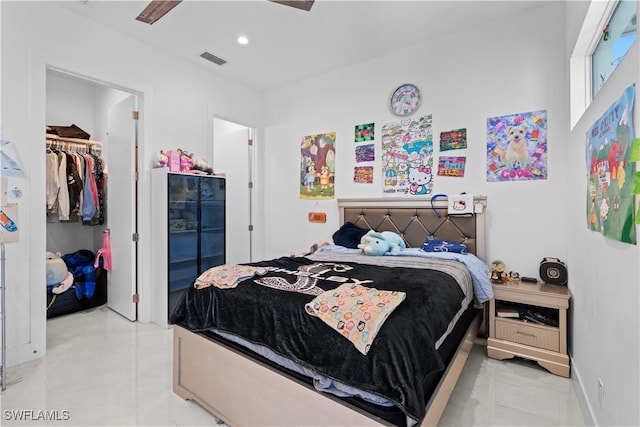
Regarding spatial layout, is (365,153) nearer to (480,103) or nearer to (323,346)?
(480,103)

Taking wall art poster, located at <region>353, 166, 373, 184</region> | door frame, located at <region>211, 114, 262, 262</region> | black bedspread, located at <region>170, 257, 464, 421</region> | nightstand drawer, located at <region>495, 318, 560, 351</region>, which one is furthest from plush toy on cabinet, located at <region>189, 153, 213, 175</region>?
nightstand drawer, located at <region>495, 318, 560, 351</region>

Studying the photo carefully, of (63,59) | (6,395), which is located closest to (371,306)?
(6,395)

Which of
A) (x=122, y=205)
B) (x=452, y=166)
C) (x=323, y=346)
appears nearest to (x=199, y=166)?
(x=122, y=205)

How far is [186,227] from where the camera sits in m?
3.59

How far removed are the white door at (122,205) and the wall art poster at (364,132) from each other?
2.47 meters

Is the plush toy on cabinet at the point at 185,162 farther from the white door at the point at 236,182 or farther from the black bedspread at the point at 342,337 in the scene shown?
the black bedspread at the point at 342,337

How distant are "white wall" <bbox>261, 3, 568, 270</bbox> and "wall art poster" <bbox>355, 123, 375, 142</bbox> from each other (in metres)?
0.07

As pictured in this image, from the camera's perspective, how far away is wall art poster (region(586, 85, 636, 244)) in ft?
3.97

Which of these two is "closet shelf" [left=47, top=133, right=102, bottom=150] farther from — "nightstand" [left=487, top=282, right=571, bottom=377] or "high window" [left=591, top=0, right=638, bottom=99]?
"high window" [left=591, top=0, right=638, bottom=99]

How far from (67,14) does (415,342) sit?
12.4 ft

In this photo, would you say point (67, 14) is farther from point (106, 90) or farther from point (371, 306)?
point (371, 306)

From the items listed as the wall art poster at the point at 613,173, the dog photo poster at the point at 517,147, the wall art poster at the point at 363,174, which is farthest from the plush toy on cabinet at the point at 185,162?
the wall art poster at the point at 613,173

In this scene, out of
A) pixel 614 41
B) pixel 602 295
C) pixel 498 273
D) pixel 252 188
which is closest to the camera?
pixel 602 295

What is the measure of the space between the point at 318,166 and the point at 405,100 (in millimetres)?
1305
